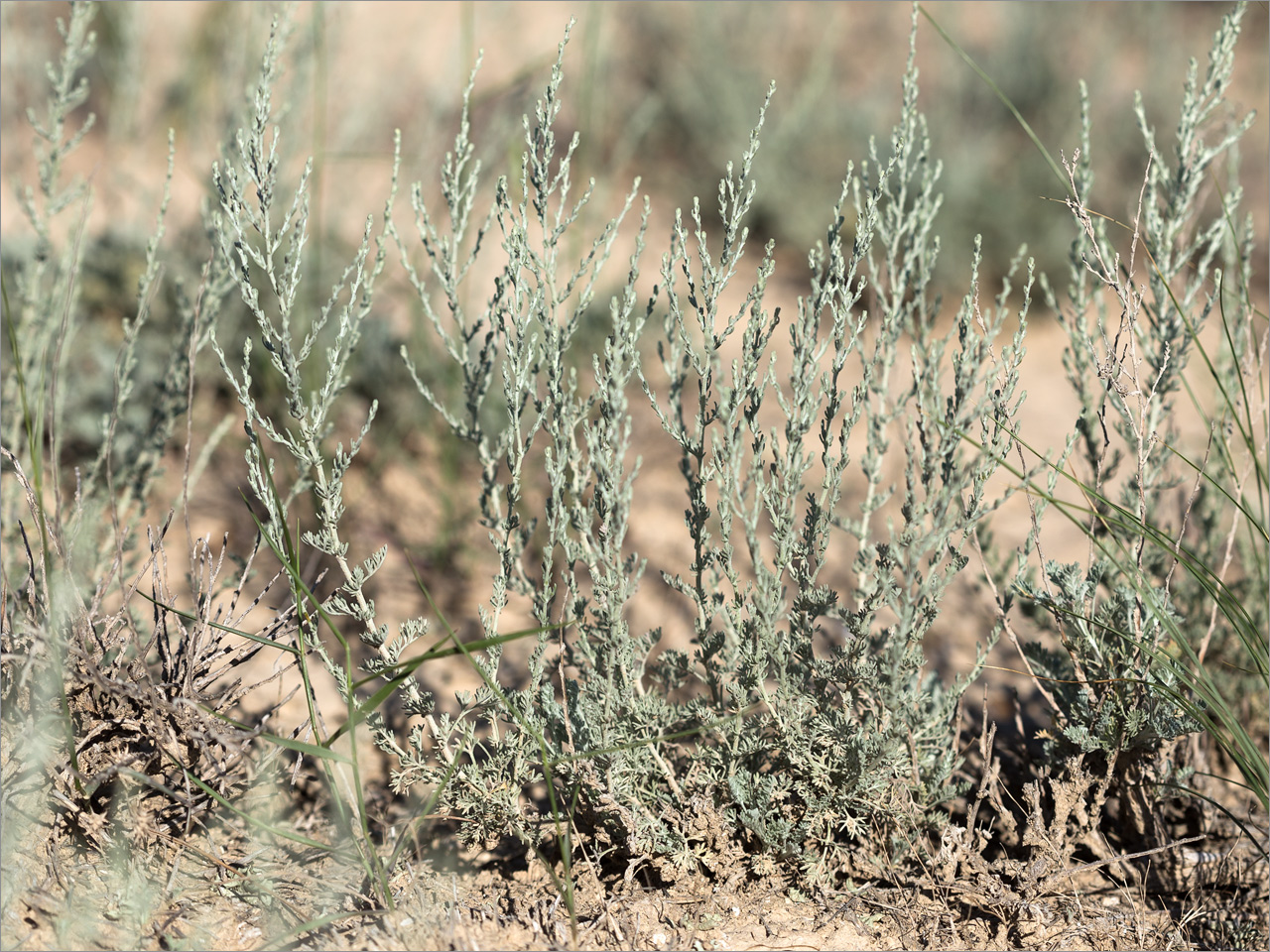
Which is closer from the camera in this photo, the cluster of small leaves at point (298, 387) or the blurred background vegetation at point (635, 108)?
the cluster of small leaves at point (298, 387)

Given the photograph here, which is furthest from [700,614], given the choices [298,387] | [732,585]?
[298,387]

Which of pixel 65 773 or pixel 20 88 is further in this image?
pixel 20 88

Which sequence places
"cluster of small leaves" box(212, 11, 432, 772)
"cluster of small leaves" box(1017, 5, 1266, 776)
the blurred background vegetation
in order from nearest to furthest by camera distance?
"cluster of small leaves" box(212, 11, 432, 772), "cluster of small leaves" box(1017, 5, 1266, 776), the blurred background vegetation

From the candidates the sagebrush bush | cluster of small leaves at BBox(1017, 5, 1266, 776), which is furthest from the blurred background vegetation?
cluster of small leaves at BBox(1017, 5, 1266, 776)

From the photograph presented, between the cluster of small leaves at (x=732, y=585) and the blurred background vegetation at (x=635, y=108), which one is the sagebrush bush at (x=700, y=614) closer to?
the cluster of small leaves at (x=732, y=585)

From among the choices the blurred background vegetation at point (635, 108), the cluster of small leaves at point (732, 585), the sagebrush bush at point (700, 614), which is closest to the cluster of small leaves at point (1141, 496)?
the sagebrush bush at point (700, 614)

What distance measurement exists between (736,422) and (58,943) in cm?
138

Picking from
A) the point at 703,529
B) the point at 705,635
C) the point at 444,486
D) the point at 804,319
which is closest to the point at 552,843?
the point at 705,635

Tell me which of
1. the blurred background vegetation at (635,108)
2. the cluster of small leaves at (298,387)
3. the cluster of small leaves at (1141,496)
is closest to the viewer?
the cluster of small leaves at (298,387)

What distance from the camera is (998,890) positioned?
176 centimetres

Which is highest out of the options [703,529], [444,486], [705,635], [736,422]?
[444,486]

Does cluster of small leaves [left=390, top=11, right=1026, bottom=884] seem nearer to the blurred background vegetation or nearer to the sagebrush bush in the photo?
the sagebrush bush

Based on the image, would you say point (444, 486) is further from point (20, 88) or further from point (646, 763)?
point (20, 88)

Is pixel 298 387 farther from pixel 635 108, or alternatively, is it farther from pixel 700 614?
pixel 635 108
